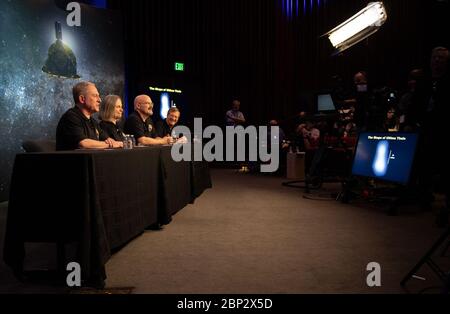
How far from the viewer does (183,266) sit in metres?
2.39

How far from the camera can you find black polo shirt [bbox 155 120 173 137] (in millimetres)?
5078

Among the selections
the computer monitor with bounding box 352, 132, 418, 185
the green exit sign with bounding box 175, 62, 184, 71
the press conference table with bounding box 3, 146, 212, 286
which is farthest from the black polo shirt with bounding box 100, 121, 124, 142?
the green exit sign with bounding box 175, 62, 184, 71

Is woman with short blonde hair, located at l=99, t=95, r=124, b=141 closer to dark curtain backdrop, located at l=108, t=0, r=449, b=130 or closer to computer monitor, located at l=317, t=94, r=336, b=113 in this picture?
computer monitor, located at l=317, t=94, r=336, b=113

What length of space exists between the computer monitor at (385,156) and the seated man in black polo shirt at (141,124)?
86.9 inches

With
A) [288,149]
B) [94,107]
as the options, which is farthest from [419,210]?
[288,149]

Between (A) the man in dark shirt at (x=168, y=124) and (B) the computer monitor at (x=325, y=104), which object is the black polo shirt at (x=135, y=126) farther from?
(B) the computer monitor at (x=325, y=104)

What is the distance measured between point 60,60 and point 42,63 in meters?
0.29

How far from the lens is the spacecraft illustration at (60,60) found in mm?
5496

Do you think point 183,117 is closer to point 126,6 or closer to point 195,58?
point 195,58

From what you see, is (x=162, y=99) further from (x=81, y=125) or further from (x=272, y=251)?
(x=272, y=251)

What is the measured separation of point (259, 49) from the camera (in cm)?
970

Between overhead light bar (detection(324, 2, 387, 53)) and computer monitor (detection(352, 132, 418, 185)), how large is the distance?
1.57 meters

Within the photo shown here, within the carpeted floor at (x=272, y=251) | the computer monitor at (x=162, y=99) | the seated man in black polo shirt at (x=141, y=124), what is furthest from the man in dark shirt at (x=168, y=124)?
the computer monitor at (x=162, y=99)
